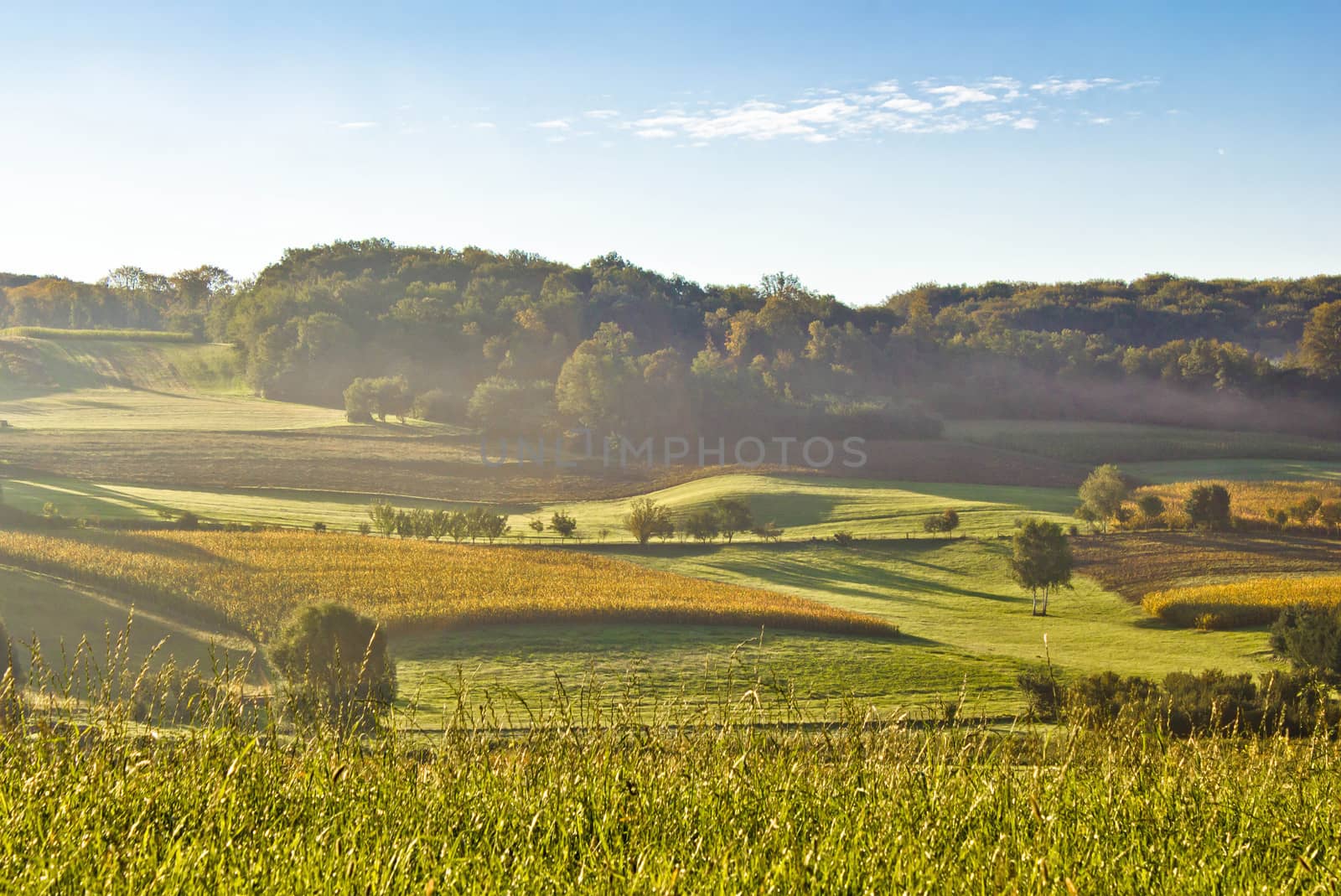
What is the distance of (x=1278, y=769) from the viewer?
534 centimetres

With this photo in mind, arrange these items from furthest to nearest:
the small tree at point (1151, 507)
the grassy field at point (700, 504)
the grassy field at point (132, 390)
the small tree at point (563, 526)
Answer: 1. the grassy field at point (132, 390)
2. the small tree at point (1151, 507)
3. the small tree at point (563, 526)
4. the grassy field at point (700, 504)

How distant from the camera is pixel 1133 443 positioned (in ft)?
234

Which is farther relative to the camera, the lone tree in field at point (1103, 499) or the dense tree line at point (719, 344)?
the dense tree line at point (719, 344)

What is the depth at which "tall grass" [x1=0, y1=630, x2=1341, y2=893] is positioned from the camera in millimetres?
3055

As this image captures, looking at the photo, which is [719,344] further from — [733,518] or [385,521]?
[385,521]

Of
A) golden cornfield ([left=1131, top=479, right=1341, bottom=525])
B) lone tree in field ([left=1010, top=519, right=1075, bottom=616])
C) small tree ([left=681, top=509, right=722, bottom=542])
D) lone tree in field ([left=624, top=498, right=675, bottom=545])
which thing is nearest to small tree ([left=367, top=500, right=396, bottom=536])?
lone tree in field ([left=624, top=498, right=675, bottom=545])

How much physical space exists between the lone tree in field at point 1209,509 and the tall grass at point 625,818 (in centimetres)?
4538

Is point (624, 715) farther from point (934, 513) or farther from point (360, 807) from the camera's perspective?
point (934, 513)

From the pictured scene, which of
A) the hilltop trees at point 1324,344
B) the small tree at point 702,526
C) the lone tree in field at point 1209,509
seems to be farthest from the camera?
the hilltop trees at point 1324,344

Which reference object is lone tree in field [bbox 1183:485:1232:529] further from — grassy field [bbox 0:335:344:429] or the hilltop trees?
grassy field [bbox 0:335:344:429]

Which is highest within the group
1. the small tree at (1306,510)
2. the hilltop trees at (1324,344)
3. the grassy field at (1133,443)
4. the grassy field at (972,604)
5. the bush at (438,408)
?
the hilltop trees at (1324,344)

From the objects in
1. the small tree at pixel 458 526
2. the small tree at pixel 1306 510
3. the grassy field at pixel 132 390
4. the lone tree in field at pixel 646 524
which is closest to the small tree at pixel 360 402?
the grassy field at pixel 132 390

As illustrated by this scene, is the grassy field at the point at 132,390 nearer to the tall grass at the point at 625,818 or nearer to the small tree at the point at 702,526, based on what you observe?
the small tree at the point at 702,526

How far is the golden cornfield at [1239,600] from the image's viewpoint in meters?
33.2
